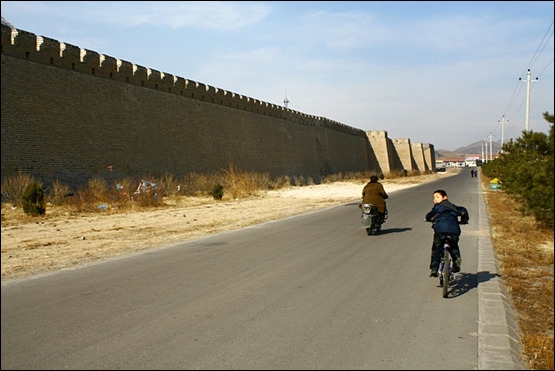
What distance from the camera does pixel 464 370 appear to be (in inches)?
145

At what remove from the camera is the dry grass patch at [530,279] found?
438 cm

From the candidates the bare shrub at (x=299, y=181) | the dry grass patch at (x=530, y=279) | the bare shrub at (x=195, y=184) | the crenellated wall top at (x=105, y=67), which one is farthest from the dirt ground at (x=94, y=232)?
the bare shrub at (x=299, y=181)

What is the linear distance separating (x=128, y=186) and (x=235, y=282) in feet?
53.4

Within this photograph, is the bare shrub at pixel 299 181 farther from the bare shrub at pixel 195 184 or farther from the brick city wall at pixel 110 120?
the bare shrub at pixel 195 184

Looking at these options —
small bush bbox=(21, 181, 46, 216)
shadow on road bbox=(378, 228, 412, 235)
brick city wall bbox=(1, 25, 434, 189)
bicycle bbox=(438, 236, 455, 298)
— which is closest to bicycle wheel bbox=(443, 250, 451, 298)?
bicycle bbox=(438, 236, 455, 298)

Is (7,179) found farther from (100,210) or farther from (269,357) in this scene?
(269,357)

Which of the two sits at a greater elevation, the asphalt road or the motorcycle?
the motorcycle

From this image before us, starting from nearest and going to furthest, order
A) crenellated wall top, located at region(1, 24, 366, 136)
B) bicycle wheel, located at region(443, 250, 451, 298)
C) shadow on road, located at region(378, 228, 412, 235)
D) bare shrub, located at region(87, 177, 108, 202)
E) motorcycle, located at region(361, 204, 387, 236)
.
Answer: bicycle wheel, located at region(443, 250, 451, 298) → motorcycle, located at region(361, 204, 387, 236) → shadow on road, located at region(378, 228, 412, 235) → bare shrub, located at region(87, 177, 108, 202) → crenellated wall top, located at region(1, 24, 366, 136)

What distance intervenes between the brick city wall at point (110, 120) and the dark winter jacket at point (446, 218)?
17.4 meters

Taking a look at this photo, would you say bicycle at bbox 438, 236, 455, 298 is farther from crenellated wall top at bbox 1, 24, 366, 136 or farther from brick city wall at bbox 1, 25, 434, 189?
crenellated wall top at bbox 1, 24, 366, 136

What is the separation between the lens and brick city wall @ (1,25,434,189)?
2067 centimetres

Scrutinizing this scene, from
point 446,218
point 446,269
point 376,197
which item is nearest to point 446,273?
point 446,269

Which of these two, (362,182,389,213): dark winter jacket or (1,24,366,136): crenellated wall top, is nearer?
(362,182,389,213): dark winter jacket

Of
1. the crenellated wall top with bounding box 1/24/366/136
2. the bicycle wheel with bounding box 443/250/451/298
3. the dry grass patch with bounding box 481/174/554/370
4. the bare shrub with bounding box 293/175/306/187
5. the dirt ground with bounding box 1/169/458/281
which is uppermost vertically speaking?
the crenellated wall top with bounding box 1/24/366/136
